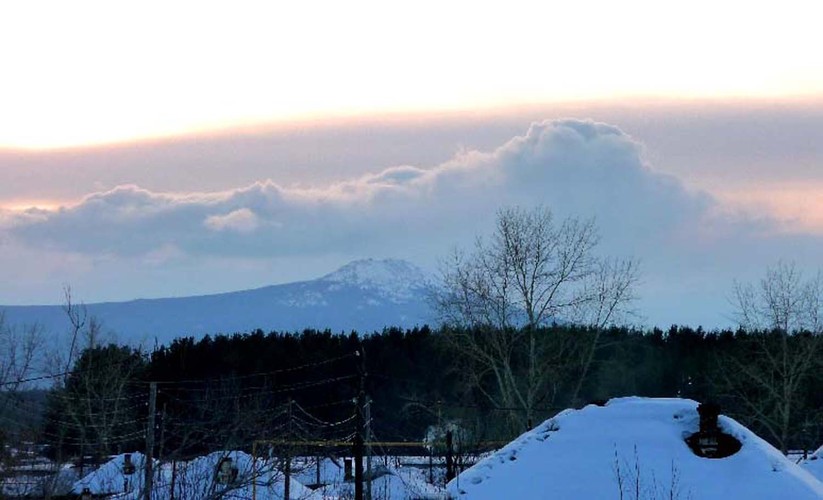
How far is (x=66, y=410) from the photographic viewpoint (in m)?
79.4

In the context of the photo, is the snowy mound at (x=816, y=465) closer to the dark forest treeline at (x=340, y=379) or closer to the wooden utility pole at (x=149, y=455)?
the wooden utility pole at (x=149, y=455)

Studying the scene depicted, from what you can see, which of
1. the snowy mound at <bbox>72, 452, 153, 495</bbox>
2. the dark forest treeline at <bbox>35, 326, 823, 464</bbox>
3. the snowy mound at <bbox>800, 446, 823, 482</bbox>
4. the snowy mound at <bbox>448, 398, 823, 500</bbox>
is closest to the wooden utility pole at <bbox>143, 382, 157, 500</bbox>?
the snowy mound at <bbox>448, 398, 823, 500</bbox>

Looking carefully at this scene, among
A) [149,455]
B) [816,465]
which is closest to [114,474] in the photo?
[149,455]

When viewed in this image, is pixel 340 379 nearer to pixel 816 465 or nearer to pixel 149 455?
pixel 149 455

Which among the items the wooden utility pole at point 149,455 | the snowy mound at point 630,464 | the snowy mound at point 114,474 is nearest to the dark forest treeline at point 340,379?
the snowy mound at point 114,474

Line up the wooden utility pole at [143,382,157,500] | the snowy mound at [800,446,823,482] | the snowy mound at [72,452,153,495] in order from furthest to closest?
the snowy mound at [72,452,153,495], the snowy mound at [800,446,823,482], the wooden utility pole at [143,382,157,500]

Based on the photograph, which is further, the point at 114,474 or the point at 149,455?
the point at 114,474

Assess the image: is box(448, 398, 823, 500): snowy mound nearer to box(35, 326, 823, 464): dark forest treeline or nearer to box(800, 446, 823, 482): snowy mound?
box(800, 446, 823, 482): snowy mound

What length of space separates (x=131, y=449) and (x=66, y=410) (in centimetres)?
1294

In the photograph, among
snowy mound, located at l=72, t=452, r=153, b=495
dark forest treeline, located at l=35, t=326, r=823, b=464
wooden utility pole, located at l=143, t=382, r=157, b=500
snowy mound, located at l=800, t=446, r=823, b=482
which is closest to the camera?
wooden utility pole, located at l=143, t=382, r=157, b=500

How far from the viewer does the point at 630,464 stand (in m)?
24.3

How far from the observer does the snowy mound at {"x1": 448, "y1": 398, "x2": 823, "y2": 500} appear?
23719mm

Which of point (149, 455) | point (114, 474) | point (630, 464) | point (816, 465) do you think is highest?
point (630, 464)

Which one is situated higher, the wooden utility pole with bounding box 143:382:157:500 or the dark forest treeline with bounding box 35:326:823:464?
the wooden utility pole with bounding box 143:382:157:500
